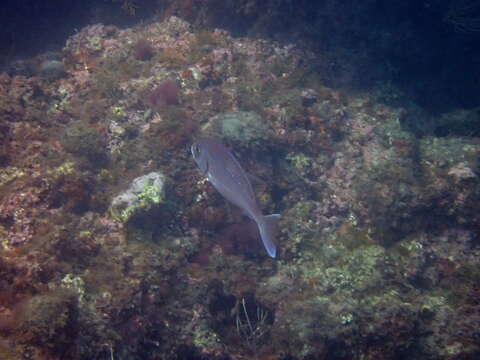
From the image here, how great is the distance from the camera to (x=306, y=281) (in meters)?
5.39

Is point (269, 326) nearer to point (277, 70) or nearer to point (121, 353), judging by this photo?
point (121, 353)

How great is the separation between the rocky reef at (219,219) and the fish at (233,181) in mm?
1456

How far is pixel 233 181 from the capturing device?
153 inches

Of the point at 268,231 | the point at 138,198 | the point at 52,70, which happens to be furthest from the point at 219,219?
the point at 52,70

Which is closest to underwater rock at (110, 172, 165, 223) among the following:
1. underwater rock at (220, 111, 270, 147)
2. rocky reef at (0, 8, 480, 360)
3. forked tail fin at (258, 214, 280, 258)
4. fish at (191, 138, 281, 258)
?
rocky reef at (0, 8, 480, 360)

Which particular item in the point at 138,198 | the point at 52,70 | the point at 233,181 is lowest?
the point at 138,198

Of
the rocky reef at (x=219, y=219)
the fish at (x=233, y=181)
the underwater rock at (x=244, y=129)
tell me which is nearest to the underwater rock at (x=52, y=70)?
the rocky reef at (x=219, y=219)

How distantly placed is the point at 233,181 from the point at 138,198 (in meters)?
1.98

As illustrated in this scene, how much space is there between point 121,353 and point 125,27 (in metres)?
9.99

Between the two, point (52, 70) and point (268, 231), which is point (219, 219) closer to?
point (268, 231)

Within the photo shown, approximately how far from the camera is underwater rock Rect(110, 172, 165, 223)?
4999mm

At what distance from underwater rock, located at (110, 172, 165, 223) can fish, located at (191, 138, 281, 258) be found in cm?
137

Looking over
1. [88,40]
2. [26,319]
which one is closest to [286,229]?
[26,319]

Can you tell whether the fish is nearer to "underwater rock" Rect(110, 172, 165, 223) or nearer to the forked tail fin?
the forked tail fin
